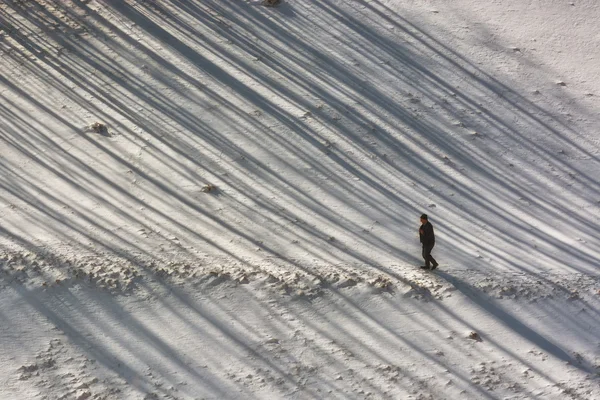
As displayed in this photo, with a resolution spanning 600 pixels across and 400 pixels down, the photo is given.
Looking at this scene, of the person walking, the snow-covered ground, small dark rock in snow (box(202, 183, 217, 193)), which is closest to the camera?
the snow-covered ground

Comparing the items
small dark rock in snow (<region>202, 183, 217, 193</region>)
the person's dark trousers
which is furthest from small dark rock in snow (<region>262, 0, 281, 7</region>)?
the person's dark trousers

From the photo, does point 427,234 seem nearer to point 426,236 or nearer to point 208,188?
point 426,236

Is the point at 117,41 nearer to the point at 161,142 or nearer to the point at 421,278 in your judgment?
the point at 161,142

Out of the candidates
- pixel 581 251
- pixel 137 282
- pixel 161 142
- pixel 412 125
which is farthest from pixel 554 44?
pixel 137 282

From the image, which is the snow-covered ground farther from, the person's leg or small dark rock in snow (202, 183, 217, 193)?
the person's leg

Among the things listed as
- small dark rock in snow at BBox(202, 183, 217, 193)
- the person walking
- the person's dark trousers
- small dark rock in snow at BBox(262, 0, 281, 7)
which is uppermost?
small dark rock in snow at BBox(262, 0, 281, 7)

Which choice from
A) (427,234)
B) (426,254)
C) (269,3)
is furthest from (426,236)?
(269,3)

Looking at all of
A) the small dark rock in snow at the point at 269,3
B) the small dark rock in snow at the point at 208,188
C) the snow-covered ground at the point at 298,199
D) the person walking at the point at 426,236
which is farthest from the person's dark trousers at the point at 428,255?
the small dark rock in snow at the point at 269,3

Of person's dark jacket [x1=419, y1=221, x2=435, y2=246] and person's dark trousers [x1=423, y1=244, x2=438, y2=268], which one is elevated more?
person's dark jacket [x1=419, y1=221, x2=435, y2=246]

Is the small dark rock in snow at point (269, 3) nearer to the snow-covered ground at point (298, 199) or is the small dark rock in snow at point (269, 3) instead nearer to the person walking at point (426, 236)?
the snow-covered ground at point (298, 199)
